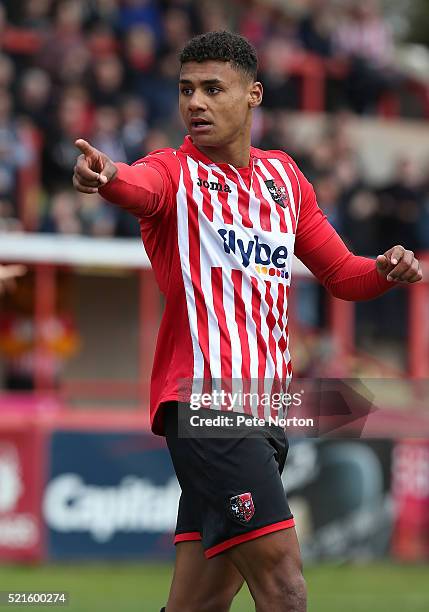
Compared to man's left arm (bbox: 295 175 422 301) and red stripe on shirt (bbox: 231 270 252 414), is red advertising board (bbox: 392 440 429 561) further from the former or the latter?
red stripe on shirt (bbox: 231 270 252 414)

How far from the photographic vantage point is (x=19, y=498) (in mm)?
11797

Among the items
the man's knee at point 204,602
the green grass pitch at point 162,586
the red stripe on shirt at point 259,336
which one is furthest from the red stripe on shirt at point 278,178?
the green grass pitch at point 162,586

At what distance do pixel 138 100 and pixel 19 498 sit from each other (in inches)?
192

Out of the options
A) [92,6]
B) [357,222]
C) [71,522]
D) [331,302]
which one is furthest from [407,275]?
[92,6]

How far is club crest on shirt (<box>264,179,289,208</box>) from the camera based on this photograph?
543 cm

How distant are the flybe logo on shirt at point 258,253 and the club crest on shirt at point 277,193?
203mm

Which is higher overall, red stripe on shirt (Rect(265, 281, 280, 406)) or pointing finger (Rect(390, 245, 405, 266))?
pointing finger (Rect(390, 245, 405, 266))

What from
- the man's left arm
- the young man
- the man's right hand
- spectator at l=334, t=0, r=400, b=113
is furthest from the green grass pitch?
spectator at l=334, t=0, r=400, b=113

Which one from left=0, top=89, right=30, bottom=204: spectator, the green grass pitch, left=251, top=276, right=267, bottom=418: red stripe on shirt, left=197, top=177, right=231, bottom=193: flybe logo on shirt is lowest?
the green grass pitch

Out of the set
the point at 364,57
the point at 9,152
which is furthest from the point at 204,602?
the point at 364,57

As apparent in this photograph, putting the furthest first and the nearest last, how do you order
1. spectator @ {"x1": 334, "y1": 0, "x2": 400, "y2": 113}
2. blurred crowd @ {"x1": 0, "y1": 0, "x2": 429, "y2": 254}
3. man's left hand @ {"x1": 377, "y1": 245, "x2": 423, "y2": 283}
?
spectator @ {"x1": 334, "y1": 0, "x2": 400, "y2": 113} → blurred crowd @ {"x1": 0, "y1": 0, "x2": 429, "y2": 254} → man's left hand @ {"x1": 377, "y1": 245, "x2": 423, "y2": 283}

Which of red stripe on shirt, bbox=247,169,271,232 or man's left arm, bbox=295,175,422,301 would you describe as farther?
man's left arm, bbox=295,175,422,301

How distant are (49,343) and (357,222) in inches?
145

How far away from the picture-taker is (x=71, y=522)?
11914 millimetres
